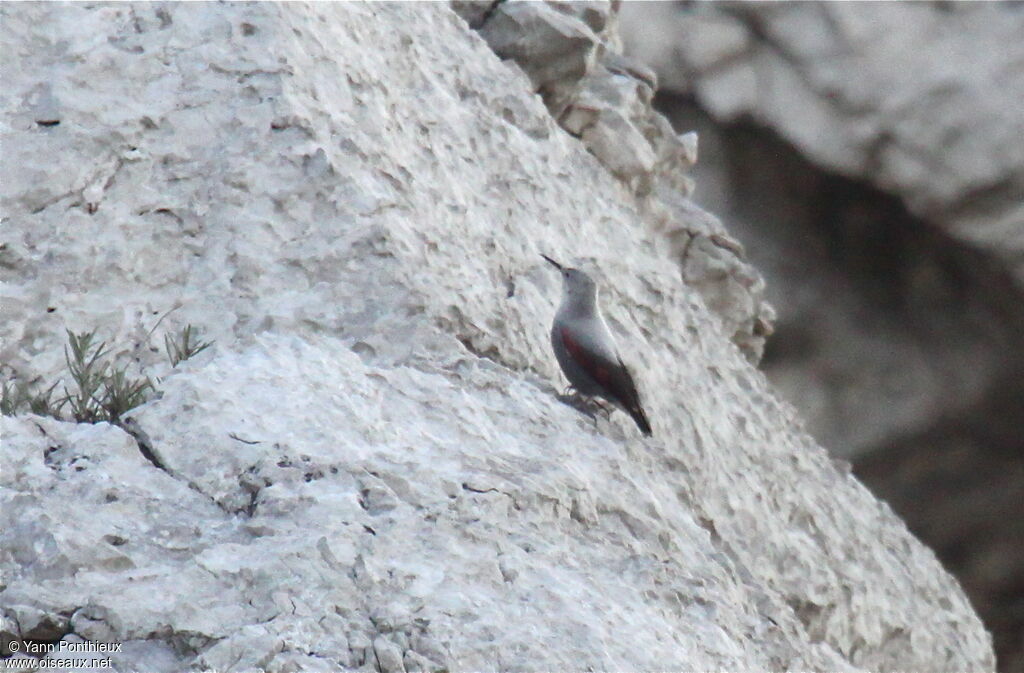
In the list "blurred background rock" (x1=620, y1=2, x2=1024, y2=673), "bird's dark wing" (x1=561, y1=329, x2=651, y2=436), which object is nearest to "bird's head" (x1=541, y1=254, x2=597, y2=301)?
"bird's dark wing" (x1=561, y1=329, x2=651, y2=436)

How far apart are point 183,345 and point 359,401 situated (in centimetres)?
54

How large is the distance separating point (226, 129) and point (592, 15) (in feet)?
11.3

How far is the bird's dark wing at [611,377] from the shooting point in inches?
176

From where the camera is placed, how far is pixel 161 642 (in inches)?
112

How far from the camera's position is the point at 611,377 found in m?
4.46

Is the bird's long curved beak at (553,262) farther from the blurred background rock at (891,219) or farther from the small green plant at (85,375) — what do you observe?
the blurred background rock at (891,219)

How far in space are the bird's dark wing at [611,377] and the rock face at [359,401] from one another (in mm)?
93

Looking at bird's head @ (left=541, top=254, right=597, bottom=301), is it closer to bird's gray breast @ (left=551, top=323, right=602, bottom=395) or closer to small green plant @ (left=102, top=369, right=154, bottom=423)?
bird's gray breast @ (left=551, top=323, right=602, bottom=395)

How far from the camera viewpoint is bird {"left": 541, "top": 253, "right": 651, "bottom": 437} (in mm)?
4473

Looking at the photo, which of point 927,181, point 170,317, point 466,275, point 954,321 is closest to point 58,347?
point 170,317

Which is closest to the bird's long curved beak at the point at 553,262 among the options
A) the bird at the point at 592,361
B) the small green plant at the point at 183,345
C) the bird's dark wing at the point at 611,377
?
the bird at the point at 592,361

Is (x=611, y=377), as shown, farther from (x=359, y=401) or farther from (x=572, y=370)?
(x=359, y=401)

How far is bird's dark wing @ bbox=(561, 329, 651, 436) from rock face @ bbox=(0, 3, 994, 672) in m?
0.09

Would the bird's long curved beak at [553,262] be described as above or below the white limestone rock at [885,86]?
below
